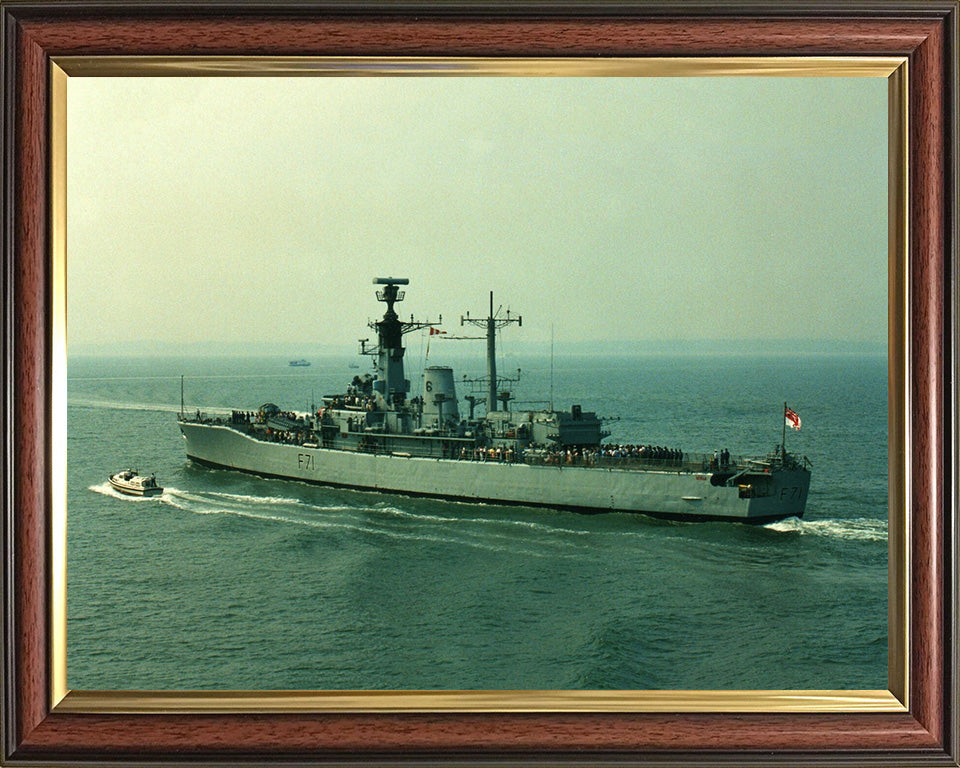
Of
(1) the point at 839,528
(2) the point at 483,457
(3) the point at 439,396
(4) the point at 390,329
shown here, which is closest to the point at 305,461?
(3) the point at 439,396

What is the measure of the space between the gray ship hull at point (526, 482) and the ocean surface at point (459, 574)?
0.29 ft

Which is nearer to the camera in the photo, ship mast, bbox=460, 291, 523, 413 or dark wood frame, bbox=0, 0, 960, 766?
dark wood frame, bbox=0, 0, 960, 766

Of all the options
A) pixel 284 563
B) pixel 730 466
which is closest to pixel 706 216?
pixel 730 466

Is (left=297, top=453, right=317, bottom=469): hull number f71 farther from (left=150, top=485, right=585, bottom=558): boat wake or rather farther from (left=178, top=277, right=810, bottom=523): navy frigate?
(left=150, top=485, right=585, bottom=558): boat wake

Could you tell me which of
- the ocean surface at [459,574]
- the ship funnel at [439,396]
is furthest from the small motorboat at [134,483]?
the ship funnel at [439,396]

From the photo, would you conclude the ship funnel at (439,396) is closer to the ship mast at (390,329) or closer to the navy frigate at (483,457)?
the navy frigate at (483,457)

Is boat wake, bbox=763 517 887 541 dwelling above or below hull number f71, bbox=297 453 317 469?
below

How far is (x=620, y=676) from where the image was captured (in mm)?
2447

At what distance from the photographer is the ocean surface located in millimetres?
2512

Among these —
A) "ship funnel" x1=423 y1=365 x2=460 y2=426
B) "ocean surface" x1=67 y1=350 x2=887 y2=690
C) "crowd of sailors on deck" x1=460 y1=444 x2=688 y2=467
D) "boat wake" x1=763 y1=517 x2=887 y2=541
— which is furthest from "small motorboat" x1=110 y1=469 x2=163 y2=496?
"boat wake" x1=763 y1=517 x2=887 y2=541

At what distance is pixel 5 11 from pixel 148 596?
1.85m

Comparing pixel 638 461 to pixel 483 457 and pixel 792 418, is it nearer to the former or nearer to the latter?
pixel 792 418

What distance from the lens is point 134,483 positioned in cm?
274

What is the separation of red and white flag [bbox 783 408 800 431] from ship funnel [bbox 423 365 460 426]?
137 centimetres
